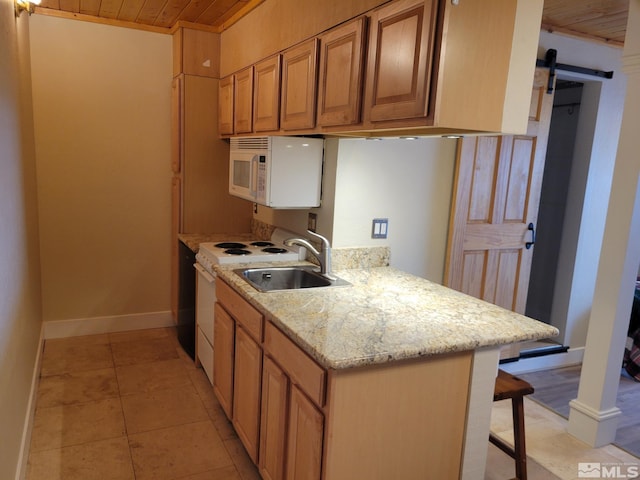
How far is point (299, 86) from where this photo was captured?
7.84 ft

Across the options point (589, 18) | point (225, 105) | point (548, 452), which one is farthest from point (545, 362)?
point (225, 105)

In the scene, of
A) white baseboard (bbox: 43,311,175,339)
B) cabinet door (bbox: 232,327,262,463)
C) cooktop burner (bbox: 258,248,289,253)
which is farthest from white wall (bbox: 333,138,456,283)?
white baseboard (bbox: 43,311,175,339)

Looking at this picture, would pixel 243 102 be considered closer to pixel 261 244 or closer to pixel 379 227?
pixel 261 244

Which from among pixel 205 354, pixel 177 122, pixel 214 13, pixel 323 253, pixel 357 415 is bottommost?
pixel 205 354

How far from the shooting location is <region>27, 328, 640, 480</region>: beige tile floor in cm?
236

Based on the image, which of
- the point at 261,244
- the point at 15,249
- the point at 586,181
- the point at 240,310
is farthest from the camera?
the point at 586,181

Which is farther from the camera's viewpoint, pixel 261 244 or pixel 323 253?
pixel 261 244

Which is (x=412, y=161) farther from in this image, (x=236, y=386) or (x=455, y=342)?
(x=236, y=386)

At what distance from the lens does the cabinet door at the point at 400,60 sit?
162 cm

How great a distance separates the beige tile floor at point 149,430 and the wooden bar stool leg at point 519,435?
9.5 inches

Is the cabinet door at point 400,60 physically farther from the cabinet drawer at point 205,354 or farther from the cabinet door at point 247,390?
the cabinet drawer at point 205,354

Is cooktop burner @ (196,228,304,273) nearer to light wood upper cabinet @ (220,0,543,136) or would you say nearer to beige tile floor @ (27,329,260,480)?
beige tile floor @ (27,329,260,480)

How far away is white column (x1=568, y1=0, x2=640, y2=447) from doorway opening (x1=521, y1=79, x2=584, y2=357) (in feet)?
3.66

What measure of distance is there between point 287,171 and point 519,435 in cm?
173
